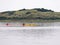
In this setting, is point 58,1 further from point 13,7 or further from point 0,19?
point 0,19

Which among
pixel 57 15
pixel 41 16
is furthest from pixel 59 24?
pixel 41 16

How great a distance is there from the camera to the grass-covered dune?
2.43m

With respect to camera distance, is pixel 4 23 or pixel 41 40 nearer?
pixel 41 40

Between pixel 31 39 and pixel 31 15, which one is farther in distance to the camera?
pixel 31 15

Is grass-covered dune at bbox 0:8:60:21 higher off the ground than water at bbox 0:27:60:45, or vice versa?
grass-covered dune at bbox 0:8:60:21

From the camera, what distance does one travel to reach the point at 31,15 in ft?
8.09

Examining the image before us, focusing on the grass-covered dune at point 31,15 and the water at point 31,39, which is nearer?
the water at point 31,39

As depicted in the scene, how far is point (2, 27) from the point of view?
90.8 inches

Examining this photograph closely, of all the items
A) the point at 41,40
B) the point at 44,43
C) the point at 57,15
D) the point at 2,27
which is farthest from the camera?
the point at 57,15

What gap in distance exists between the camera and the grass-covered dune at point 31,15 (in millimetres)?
2432

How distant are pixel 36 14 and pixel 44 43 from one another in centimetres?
100

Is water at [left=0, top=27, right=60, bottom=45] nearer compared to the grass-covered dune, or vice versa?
water at [left=0, top=27, right=60, bottom=45]

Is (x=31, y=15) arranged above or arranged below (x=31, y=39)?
above

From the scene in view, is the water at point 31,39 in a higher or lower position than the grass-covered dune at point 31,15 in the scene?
lower
